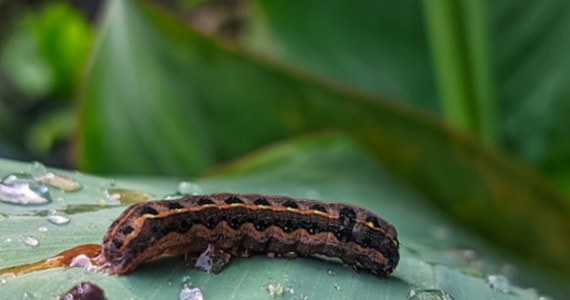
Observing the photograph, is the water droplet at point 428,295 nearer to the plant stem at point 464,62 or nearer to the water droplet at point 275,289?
the water droplet at point 275,289

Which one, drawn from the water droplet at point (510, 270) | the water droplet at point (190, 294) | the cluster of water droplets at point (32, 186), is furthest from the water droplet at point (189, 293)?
the water droplet at point (510, 270)

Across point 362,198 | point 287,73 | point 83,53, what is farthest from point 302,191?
point 83,53

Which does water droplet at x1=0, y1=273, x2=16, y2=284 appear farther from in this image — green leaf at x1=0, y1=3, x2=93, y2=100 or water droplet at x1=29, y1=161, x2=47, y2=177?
green leaf at x1=0, y1=3, x2=93, y2=100

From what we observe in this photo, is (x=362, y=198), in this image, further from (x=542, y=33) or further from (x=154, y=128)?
(x=542, y=33)

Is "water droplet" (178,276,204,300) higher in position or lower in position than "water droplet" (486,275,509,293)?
lower

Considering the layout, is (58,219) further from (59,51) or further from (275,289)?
(59,51)

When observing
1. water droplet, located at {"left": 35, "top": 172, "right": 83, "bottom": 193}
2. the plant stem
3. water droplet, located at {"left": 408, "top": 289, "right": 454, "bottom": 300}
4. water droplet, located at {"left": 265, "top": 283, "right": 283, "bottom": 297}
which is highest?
the plant stem

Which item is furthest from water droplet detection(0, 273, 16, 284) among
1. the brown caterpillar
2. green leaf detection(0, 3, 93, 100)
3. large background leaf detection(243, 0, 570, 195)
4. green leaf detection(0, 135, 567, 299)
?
green leaf detection(0, 3, 93, 100)
